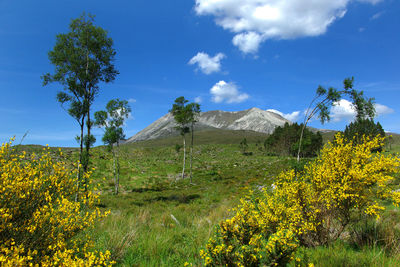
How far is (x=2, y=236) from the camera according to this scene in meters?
3.20

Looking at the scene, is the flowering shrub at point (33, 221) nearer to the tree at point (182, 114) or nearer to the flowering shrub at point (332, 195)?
the flowering shrub at point (332, 195)

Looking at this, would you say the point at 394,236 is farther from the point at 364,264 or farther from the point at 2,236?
the point at 2,236

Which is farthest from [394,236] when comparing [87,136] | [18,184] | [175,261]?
[87,136]

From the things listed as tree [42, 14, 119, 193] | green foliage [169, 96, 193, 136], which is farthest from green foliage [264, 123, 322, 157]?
tree [42, 14, 119, 193]

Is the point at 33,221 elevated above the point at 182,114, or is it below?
below

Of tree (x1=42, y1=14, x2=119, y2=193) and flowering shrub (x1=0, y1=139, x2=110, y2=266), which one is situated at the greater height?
tree (x1=42, y1=14, x2=119, y2=193)

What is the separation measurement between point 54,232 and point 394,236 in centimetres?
826

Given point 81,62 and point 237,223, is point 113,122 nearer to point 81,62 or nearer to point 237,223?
point 81,62

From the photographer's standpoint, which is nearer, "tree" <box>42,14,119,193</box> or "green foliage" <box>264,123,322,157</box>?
"tree" <box>42,14,119,193</box>

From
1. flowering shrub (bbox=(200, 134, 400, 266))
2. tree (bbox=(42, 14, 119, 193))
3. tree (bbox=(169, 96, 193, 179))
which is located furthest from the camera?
tree (bbox=(169, 96, 193, 179))

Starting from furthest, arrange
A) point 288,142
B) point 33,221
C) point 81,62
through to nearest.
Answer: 1. point 288,142
2. point 81,62
3. point 33,221

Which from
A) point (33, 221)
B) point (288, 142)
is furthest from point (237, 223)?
point (288, 142)

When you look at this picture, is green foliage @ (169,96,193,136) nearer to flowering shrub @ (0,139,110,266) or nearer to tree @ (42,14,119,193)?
tree @ (42,14,119,193)

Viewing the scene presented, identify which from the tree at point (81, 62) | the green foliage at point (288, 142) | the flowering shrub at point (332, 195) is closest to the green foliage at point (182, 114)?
the tree at point (81, 62)
